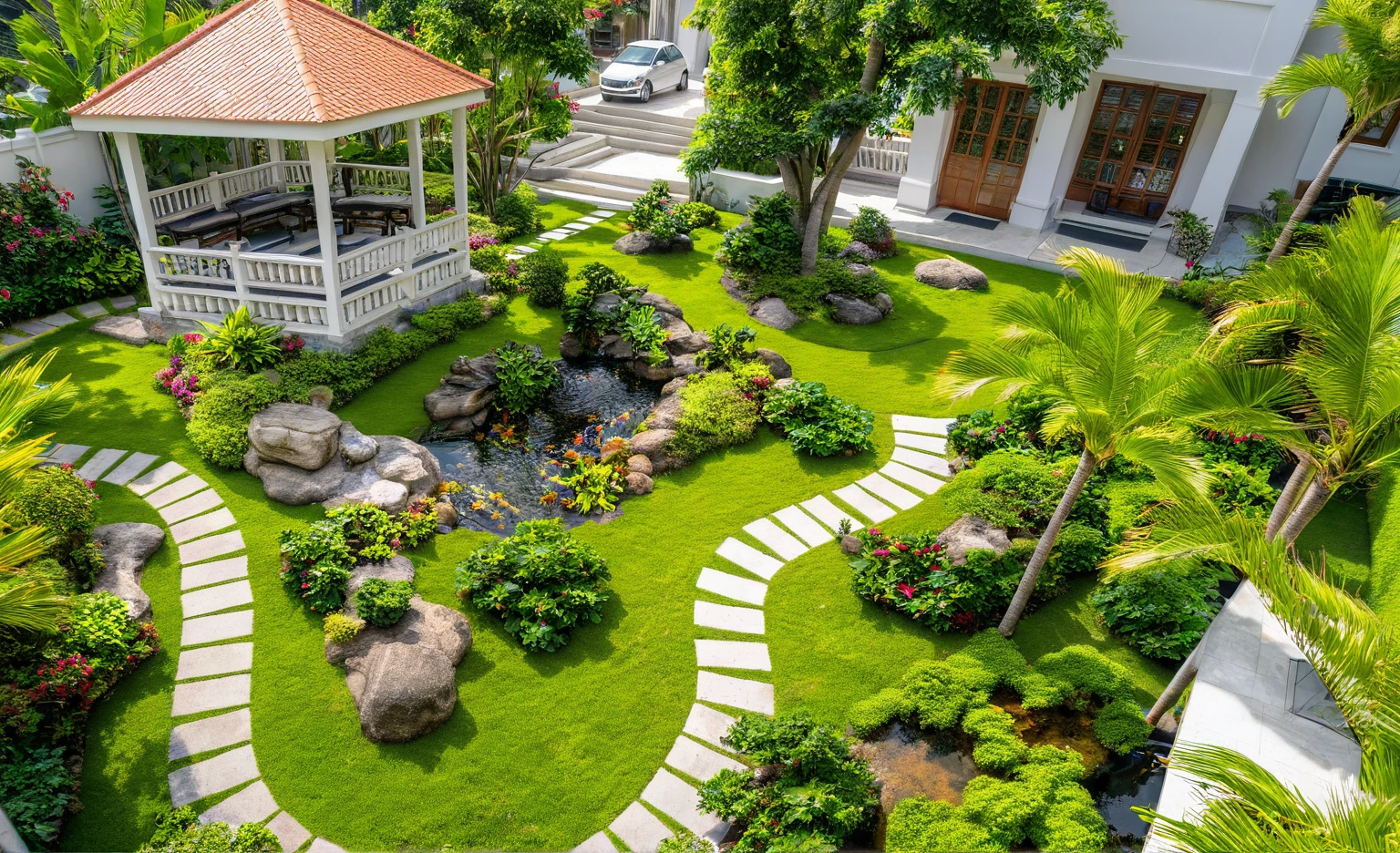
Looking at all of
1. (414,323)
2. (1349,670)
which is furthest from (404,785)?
(414,323)

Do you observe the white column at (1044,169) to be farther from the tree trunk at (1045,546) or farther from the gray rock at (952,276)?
the tree trunk at (1045,546)

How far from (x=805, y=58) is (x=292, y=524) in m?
11.6

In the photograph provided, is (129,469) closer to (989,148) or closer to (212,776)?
(212,776)

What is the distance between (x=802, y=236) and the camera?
664 inches

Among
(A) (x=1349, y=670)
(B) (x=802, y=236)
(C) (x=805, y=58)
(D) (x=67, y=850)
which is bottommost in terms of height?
(D) (x=67, y=850)

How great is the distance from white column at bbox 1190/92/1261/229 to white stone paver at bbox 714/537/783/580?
1492 cm

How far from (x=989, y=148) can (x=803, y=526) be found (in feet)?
46.6

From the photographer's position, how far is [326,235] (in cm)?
1161

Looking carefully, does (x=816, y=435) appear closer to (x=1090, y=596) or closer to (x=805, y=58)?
(x=1090, y=596)

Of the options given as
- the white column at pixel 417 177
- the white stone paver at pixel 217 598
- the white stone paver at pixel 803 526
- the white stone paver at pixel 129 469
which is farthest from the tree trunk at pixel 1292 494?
the white column at pixel 417 177

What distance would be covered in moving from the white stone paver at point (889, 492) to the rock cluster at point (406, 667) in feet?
17.4

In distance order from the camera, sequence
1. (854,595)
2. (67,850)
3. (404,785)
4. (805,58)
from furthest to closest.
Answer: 1. (805,58)
2. (854,595)
3. (404,785)
4. (67,850)

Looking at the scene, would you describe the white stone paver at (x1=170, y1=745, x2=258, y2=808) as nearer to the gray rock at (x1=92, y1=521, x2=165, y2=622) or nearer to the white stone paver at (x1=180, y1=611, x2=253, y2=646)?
the white stone paver at (x1=180, y1=611, x2=253, y2=646)

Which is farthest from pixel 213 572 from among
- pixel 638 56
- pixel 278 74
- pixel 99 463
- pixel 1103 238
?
pixel 638 56
